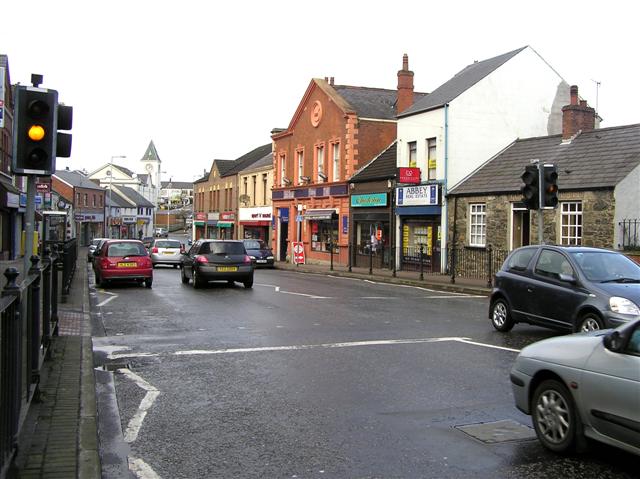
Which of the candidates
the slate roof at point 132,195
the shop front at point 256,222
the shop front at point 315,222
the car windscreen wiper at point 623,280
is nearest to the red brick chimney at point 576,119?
the shop front at point 315,222

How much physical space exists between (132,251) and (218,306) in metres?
6.91

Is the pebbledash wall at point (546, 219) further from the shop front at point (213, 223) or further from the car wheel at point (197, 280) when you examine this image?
the shop front at point (213, 223)

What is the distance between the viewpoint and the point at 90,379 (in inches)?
286

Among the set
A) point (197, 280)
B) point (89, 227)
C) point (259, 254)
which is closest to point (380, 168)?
point (259, 254)

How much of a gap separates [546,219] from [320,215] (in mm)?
17932

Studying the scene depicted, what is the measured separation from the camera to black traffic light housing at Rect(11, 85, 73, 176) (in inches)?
280

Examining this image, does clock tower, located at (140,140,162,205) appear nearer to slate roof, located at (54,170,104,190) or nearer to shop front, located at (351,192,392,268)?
slate roof, located at (54,170,104,190)

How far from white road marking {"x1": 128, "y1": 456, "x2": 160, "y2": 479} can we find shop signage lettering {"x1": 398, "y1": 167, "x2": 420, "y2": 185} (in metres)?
25.1

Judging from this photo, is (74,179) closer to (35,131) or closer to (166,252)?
(166,252)

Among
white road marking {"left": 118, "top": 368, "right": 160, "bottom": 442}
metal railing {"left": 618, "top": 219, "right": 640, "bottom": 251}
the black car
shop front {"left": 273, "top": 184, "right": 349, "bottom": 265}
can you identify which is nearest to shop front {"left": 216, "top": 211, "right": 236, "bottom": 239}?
shop front {"left": 273, "top": 184, "right": 349, "bottom": 265}

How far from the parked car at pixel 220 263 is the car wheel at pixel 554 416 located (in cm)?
1583

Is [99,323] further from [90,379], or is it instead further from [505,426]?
[505,426]

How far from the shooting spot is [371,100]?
3916 centimetres

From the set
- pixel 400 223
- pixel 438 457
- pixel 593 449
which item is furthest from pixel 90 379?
pixel 400 223
